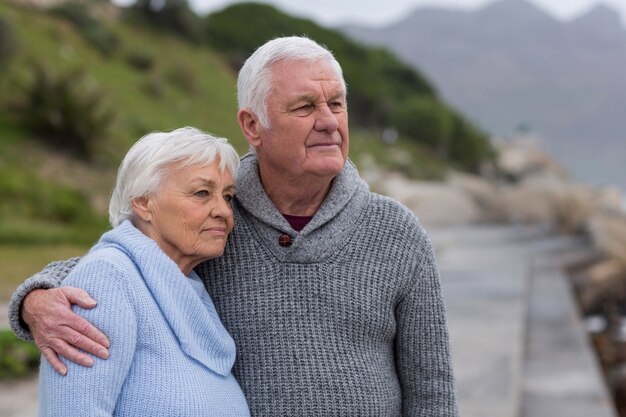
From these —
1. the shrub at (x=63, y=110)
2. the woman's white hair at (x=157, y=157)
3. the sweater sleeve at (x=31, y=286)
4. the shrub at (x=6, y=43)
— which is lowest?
the sweater sleeve at (x=31, y=286)

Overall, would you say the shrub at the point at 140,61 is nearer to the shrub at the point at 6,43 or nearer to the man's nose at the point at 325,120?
the shrub at the point at 6,43

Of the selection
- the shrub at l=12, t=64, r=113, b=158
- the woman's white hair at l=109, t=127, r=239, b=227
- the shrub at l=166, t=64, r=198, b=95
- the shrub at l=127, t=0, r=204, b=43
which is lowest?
the woman's white hair at l=109, t=127, r=239, b=227

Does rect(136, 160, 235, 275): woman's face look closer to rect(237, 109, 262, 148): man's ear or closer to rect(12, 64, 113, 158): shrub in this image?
rect(237, 109, 262, 148): man's ear

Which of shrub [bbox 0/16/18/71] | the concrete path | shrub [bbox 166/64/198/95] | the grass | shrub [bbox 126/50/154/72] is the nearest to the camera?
the concrete path

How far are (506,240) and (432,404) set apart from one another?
46.2 feet

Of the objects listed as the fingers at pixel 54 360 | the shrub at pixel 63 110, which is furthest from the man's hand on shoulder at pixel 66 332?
the shrub at pixel 63 110

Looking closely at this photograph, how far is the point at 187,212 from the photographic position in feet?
7.19

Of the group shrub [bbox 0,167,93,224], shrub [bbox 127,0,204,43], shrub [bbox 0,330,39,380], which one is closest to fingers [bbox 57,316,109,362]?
shrub [bbox 0,330,39,380]

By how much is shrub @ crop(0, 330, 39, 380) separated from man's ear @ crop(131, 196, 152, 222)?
405 centimetres

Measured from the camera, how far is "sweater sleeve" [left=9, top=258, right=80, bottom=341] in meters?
2.18

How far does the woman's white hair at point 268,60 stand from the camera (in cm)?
231

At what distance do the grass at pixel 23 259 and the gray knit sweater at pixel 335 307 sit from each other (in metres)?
6.40

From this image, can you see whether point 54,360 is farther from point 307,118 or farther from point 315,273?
point 307,118

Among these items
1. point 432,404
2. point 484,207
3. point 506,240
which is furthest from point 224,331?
point 484,207
